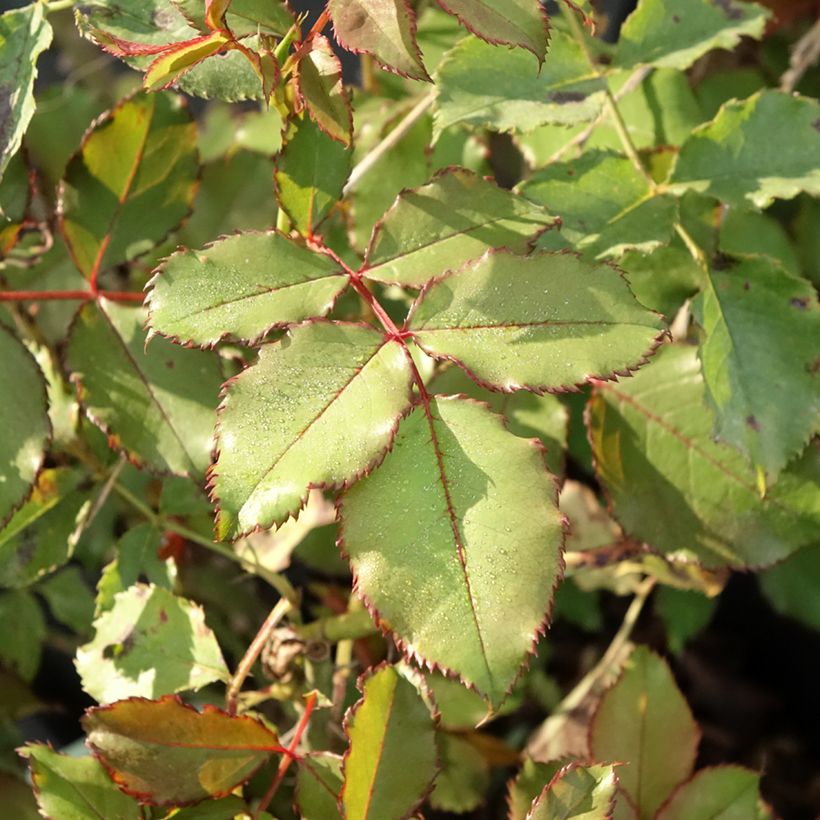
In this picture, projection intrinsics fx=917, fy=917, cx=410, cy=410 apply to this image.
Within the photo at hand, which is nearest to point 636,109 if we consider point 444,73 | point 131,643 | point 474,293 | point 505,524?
point 444,73

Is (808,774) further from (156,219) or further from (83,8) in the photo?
(83,8)

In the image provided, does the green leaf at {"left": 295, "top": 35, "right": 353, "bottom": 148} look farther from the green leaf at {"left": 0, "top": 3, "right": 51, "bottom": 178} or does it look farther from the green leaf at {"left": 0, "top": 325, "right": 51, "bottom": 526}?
the green leaf at {"left": 0, "top": 325, "right": 51, "bottom": 526}

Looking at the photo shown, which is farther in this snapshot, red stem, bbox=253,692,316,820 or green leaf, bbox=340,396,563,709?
red stem, bbox=253,692,316,820

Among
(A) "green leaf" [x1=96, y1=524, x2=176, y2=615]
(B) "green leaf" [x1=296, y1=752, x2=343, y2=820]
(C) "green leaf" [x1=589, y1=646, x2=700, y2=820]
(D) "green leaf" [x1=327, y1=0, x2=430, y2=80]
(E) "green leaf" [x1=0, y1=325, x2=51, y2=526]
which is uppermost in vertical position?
(D) "green leaf" [x1=327, y1=0, x2=430, y2=80]

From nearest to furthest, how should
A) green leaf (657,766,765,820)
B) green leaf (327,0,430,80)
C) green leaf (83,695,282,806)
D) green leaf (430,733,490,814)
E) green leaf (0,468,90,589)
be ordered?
green leaf (327,0,430,80) → green leaf (83,695,282,806) → green leaf (657,766,765,820) → green leaf (0,468,90,589) → green leaf (430,733,490,814)

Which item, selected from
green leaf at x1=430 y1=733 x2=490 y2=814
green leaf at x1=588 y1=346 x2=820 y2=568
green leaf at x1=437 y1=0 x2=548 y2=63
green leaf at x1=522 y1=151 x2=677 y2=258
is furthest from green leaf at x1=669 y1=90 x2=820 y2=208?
green leaf at x1=430 y1=733 x2=490 y2=814

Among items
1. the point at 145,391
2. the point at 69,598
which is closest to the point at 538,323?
the point at 145,391

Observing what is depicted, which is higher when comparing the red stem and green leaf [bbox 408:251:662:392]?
green leaf [bbox 408:251:662:392]

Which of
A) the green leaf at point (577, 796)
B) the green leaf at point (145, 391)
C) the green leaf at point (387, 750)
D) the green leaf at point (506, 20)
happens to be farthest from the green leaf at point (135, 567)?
the green leaf at point (506, 20)
